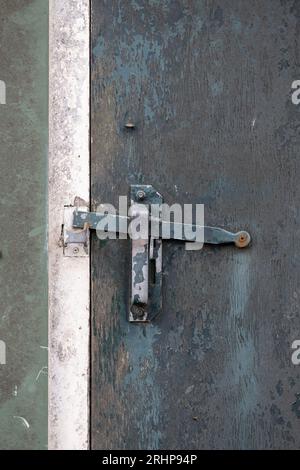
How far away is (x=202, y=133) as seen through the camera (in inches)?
77.2

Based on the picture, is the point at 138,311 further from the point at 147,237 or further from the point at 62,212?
the point at 62,212

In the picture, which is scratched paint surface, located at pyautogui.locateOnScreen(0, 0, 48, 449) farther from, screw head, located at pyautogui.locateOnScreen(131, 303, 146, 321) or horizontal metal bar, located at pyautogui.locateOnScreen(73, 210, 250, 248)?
screw head, located at pyautogui.locateOnScreen(131, 303, 146, 321)

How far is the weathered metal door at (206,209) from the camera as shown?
1.92 m

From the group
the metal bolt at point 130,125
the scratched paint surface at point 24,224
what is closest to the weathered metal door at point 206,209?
the metal bolt at point 130,125

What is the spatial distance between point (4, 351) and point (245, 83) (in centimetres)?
83

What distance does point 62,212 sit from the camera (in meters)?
1.91

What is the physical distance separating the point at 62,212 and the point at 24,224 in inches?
3.5

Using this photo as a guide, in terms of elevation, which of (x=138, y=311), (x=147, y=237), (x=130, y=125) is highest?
(x=130, y=125)

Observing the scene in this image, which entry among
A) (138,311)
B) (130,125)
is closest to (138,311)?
(138,311)

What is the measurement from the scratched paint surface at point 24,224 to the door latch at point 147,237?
0.41 ft

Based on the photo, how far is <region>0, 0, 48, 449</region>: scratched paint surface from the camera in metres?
1.87

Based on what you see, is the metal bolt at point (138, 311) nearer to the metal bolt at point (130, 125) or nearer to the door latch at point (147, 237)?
the door latch at point (147, 237)

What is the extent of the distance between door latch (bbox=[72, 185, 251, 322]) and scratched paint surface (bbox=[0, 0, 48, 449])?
124 millimetres
